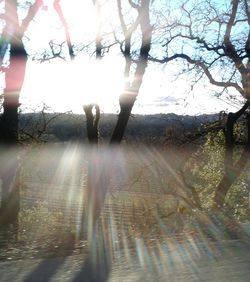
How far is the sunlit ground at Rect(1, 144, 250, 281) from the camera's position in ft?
22.6

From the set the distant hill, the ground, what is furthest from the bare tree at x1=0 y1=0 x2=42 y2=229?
the ground

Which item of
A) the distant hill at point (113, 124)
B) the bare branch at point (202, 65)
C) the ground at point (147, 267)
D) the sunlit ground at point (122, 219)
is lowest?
the sunlit ground at point (122, 219)

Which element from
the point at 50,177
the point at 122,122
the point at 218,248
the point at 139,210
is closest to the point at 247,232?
the point at 218,248

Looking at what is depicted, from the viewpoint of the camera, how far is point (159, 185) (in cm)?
2177

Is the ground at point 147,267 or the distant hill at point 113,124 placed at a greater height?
the distant hill at point 113,124

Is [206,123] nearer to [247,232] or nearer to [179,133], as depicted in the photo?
[179,133]

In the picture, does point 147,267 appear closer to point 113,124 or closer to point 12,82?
point 12,82

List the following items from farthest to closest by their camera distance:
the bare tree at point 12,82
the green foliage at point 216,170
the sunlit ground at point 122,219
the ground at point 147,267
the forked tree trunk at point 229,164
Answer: the green foliage at point 216,170 → the forked tree trunk at point 229,164 → the bare tree at point 12,82 → the sunlit ground at point 122,219 → the ground at point 147,267

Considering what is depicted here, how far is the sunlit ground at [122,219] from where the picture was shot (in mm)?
6879

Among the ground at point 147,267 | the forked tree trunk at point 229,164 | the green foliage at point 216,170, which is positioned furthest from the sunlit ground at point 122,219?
the forked tree trunk at point 229,164

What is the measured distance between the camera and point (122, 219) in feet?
65.1

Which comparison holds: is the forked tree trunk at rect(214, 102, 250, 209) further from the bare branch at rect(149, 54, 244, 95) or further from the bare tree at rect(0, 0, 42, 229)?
the bare tree at rect(0, 0, 42, 229)

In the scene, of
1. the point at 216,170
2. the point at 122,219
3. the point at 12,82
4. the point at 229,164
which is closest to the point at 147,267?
the point at 12,82

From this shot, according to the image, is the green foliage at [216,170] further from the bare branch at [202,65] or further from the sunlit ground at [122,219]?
the bare branch at [202,65]
